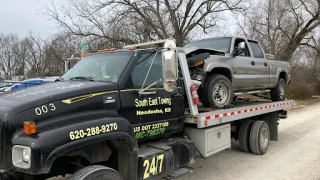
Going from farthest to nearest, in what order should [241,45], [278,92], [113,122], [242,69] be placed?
1. [278,92]
2. [242,69]
3. [241,45]
4. [113,122]

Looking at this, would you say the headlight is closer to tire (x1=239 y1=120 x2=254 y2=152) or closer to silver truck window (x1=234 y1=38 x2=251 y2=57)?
silver truck window (x1=234 y1=38 x2=251 y2=57)

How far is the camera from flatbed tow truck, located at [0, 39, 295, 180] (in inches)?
123

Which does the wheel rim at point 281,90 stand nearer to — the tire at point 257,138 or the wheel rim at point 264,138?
the wheel rim at point 264,138

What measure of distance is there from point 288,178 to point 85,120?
380 centimetres

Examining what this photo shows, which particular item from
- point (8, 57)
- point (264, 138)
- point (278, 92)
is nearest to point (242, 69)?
point (264, 138)

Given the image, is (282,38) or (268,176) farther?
(282,38)

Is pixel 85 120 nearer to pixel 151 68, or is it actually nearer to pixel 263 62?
pixel 151 68

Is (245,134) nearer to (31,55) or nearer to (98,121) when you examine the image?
(98,121)

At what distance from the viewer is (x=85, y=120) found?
11.4 ft

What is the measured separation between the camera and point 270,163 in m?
6.35

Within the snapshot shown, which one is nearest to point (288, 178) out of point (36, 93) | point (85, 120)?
point (85, 120)

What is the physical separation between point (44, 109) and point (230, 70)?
4.12 meters

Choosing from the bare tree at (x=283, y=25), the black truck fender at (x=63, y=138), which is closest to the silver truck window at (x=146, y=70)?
the black truck fender at (x=63, y=138)

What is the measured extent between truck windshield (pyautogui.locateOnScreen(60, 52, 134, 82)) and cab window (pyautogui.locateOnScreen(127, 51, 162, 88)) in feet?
0.57
